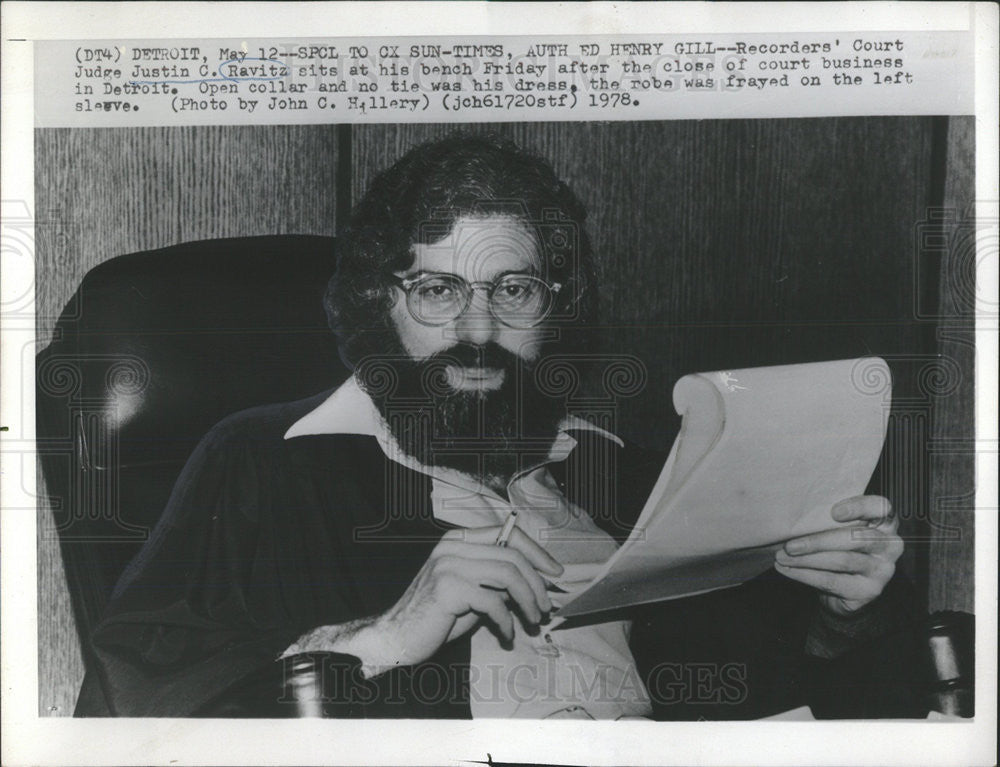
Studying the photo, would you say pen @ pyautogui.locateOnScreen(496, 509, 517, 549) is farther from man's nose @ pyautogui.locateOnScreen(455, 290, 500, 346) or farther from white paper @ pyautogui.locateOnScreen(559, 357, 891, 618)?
man's nose @ pyautogui.locateOnScreen(455, 290, 500, 346)

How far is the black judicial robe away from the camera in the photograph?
1.46 meters

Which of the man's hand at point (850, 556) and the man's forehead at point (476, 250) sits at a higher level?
the man's forehead at point (476, 250)

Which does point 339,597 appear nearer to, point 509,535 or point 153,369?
point 509,535

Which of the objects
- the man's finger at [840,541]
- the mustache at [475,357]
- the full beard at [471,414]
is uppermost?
the mustache at [475,357]

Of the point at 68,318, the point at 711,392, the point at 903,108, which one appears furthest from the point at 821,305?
the point at 68,318

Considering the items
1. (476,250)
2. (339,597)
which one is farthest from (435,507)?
(476,250)

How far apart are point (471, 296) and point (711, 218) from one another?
1.64 ft

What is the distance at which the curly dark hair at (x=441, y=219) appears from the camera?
146cm

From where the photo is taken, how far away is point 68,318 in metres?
1.49

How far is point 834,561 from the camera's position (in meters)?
1.44

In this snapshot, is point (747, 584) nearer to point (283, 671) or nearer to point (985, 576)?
point (985, 576)

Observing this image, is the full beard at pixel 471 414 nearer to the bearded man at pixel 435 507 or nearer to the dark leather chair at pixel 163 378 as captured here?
the bearded man at pixel 435 507

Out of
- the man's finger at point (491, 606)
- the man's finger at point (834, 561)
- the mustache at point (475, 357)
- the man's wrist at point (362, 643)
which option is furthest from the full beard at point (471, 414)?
the man's finger at point (834, 561)

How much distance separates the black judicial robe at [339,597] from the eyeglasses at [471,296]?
0.26 metres
